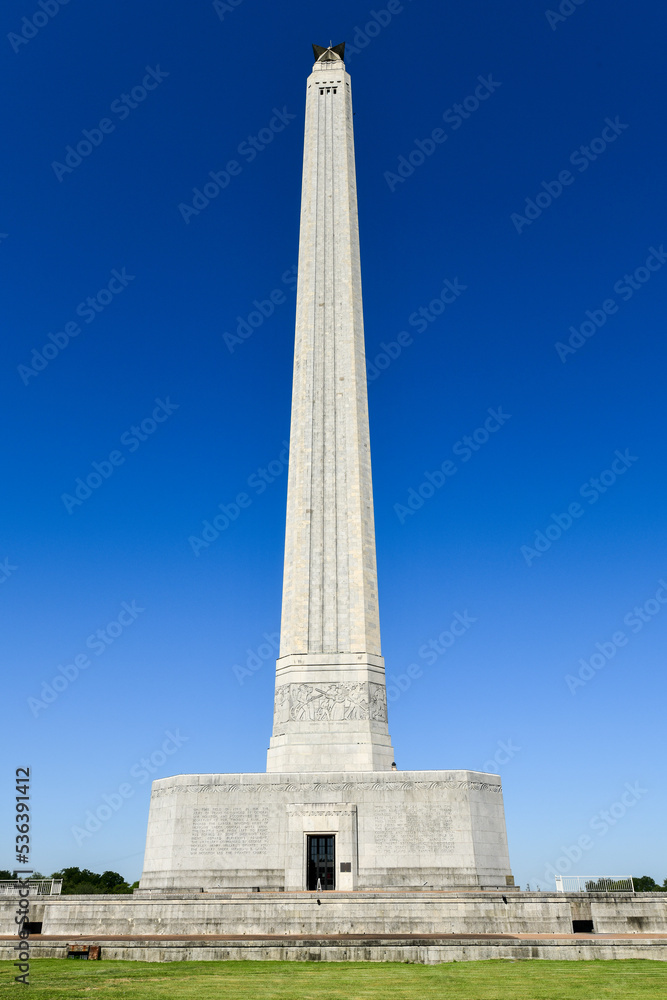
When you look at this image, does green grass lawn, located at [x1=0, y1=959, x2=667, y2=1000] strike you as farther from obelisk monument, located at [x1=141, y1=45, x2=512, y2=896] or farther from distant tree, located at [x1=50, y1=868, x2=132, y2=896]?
distant tree, located at [x1=50, y1=868, x2=132, y2=896]

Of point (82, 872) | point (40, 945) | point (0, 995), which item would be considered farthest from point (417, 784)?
point (82, 872)

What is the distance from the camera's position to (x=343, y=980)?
405 inches

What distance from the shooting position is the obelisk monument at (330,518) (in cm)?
2541

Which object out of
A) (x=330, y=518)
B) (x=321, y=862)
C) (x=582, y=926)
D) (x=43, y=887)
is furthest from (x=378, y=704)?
(x=43, y=887)

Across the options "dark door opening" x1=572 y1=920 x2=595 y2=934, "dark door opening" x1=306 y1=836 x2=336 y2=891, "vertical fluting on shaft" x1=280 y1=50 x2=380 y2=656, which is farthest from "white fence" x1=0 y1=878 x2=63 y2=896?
"dark door opening" x1=572 y1=920 x2=595 y2=934

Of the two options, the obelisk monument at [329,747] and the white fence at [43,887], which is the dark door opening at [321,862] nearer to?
the obelisk monument at [329,747]

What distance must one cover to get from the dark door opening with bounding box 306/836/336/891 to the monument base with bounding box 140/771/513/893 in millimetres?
29

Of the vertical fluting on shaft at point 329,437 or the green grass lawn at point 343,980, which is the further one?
the vertical fluting on shaft at point 329,437

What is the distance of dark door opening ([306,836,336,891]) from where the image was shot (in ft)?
71.9

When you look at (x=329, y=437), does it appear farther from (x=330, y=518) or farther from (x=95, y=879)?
(x=95, y=879)

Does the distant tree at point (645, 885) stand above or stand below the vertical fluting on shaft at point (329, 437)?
below

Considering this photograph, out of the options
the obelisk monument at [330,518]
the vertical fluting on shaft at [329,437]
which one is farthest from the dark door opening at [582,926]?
the vertical fluting on shaft at [329,437]

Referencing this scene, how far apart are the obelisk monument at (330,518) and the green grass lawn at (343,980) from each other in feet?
42.8

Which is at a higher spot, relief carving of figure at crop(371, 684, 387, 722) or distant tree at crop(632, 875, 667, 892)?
relief carving of figure at crop(371, 684, 387, 722)
